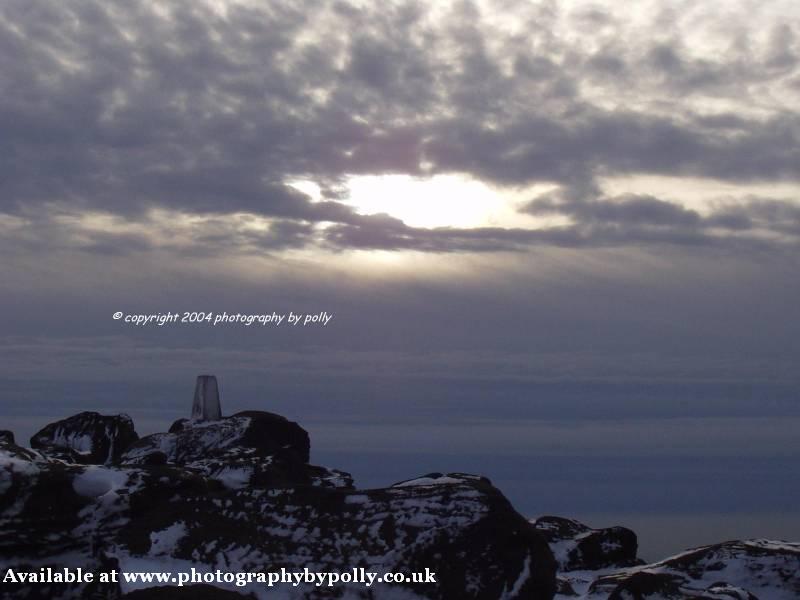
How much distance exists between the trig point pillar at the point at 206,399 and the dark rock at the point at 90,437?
277 centimetres

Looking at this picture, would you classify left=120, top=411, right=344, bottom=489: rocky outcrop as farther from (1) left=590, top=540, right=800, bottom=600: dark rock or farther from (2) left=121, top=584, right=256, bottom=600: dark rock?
(2) left=121, top=584, right=256, bottom=600: dark rock

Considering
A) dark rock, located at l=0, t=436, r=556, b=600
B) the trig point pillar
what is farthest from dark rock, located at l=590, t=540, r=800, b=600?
the trig point pillar

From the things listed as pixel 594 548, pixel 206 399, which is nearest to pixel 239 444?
pixel 206 399

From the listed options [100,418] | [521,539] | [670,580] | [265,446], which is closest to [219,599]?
[521,539]

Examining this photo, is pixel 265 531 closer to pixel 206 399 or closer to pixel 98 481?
pixel 98 481

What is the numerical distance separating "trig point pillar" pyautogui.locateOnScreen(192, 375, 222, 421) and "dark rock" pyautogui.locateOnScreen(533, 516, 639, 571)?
15025 millimetres

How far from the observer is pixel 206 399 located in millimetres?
37688

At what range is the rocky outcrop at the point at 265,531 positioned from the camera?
1415 centimetres

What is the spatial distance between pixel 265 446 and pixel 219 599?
21.0 m

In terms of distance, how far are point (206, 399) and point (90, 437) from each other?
4710mm

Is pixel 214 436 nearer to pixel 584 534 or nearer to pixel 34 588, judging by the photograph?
pixel 584 534

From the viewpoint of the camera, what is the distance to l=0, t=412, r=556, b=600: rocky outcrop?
46.4 ft

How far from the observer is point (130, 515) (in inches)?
586

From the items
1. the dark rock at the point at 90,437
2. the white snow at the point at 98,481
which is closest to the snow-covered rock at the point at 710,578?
the white snow at the point at 98,481
